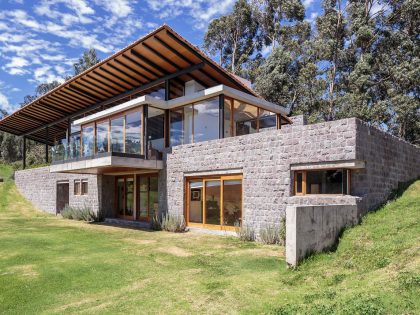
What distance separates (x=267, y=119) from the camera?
18469 millimetres

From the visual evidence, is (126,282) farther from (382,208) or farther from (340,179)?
(382,208)

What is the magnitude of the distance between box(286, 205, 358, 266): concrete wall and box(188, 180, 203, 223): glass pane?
6547 mm

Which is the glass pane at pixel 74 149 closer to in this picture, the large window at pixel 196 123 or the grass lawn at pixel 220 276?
the large window at pixel 196 123

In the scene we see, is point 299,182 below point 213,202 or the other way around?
the other way around

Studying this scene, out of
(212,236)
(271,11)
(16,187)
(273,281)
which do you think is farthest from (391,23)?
(16,187)

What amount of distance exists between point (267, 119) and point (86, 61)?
41.8 m

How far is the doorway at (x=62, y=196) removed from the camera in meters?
24.6

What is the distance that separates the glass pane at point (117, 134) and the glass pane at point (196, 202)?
3742 mm

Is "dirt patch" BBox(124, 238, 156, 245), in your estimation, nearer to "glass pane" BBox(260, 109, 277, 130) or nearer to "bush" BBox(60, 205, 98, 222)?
"bush" BBox(60, 205, 98, 222)

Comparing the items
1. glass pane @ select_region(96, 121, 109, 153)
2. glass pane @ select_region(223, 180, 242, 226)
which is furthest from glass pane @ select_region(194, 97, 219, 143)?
glass pane @ select_region(96, 121, 109, 153)

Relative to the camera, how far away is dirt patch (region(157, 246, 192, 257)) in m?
9.94

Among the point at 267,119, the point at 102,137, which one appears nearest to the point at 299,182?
the point at 267,119

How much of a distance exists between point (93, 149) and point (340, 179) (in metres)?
11.7

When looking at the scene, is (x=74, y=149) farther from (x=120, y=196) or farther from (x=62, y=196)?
(x=62, y=196)
